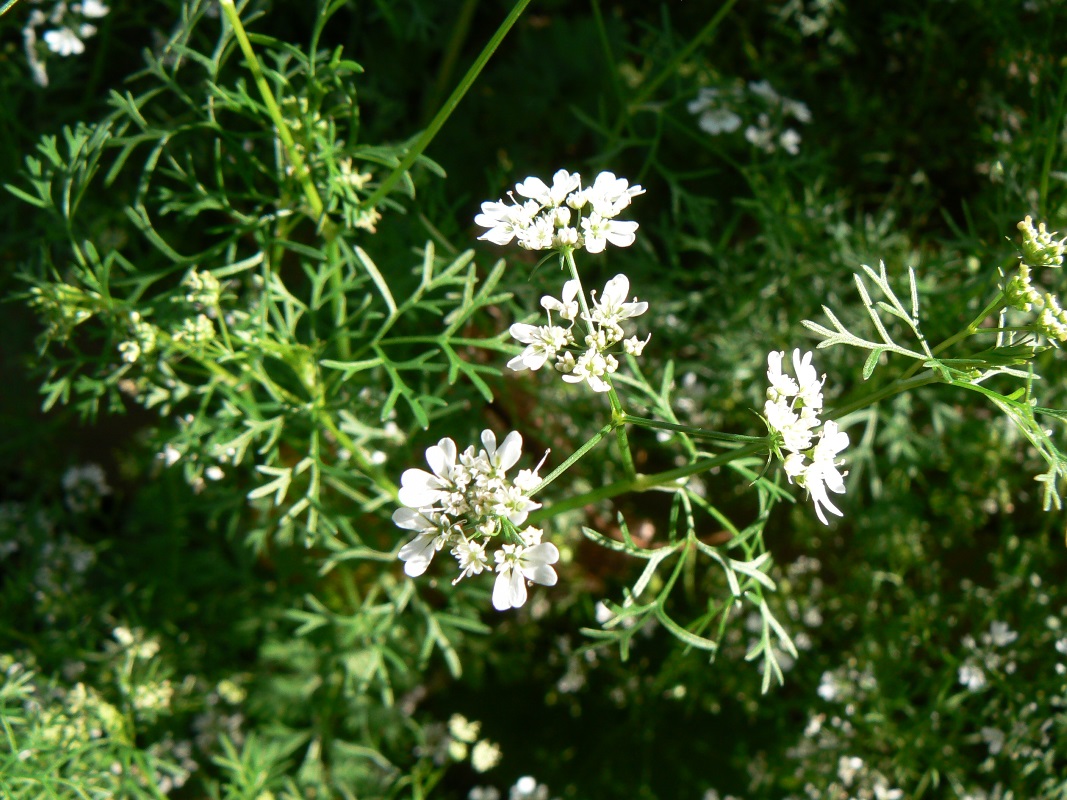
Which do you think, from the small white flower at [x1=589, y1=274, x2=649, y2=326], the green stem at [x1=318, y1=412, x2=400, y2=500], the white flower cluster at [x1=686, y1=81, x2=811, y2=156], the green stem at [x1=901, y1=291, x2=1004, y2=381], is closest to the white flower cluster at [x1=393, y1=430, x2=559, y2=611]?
the small white flower at [x1=589, y1=274, x2=649, y2=326]

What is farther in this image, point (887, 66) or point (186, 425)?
point (887, 66)

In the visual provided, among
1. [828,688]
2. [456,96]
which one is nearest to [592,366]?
[456,96]

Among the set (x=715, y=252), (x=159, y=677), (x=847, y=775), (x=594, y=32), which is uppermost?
(x=594, y=32)

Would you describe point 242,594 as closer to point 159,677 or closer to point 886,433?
point 159,677

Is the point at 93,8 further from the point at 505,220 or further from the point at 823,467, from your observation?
the point at 823,467

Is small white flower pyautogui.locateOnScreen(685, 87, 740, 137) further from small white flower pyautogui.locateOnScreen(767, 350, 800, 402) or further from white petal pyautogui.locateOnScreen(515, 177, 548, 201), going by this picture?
small white flower pyautogui.locateOnScreen(767, 350, 800, 402)

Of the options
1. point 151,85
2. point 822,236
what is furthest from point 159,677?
point 822,236

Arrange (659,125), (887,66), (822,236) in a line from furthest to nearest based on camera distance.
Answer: (887,66) → (822,236) → (659,125)

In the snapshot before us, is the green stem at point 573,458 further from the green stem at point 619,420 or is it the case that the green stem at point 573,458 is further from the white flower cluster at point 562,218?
the white flower cluster at point 562,218

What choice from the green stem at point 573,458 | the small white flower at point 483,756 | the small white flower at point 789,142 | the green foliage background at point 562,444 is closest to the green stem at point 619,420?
the green stem at point 573,458
